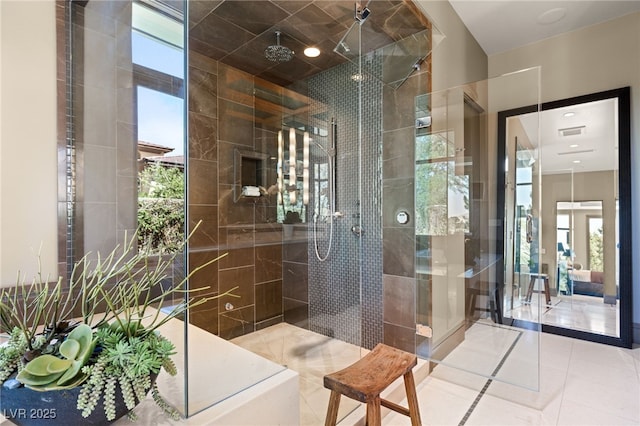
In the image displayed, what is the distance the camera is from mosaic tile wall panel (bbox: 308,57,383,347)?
2.57 metres

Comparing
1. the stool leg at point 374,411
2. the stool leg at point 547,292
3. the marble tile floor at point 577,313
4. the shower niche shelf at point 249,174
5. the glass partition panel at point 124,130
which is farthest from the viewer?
the stool leg at point 547,292

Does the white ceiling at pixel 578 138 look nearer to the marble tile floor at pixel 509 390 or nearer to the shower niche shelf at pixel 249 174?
the marble tile floor at pixel 509 390

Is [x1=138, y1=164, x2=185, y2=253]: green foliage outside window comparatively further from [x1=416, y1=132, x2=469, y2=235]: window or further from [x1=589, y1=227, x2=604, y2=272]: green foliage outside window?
[x1=589, y1=227, x2=604, y2=272]: green foliage outside window

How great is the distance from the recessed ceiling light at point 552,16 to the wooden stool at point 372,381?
3138 mm

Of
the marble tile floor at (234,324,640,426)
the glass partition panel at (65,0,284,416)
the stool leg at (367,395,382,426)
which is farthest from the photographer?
the marble tile floor at (234,324,640,426)

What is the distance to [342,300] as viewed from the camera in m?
2.77

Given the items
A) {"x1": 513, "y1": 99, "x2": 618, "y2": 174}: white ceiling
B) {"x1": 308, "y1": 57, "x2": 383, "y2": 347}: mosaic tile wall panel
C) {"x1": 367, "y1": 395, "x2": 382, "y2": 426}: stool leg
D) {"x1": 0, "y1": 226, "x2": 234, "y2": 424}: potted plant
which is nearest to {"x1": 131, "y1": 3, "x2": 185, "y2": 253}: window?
{"x1": 0, "y1": 226, "x2": 234, "y2": 424}: potted plant

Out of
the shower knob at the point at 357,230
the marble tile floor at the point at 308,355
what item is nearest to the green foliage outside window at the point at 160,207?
the marble tile floor at the point at 308,355

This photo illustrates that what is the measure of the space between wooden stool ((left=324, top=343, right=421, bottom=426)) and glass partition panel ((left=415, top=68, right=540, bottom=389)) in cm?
104

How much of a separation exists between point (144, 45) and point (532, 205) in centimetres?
321

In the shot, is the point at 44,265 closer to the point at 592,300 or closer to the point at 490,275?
the point at 490,275

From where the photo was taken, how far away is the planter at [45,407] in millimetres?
738

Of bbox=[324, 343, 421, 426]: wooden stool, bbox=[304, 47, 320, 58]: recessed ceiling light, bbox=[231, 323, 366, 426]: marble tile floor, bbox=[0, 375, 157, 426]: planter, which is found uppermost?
bbox=[304, 47, 320, 58]: recessed ceiling light

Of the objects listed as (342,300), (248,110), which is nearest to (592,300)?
(342,300)
